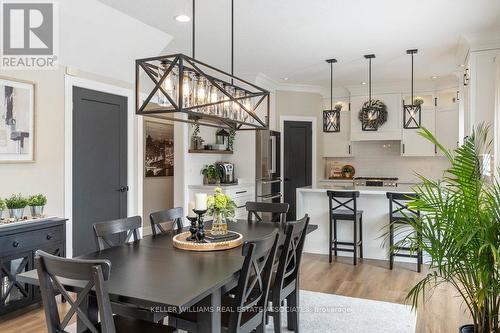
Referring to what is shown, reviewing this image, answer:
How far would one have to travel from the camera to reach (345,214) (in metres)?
5.05

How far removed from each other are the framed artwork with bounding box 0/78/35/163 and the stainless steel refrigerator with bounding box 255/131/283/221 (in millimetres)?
3782

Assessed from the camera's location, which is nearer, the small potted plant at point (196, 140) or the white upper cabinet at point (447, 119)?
the small potted plant at point (196, 140)

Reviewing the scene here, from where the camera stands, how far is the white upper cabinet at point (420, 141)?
23.9 feet

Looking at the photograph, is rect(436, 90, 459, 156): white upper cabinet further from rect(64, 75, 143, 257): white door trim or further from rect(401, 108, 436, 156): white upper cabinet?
rect(64, 75, 143, 257): white door trim

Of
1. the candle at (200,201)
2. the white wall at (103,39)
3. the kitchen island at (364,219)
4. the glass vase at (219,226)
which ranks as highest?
the white wall at (103,39)

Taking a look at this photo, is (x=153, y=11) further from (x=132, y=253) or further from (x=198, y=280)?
(x=198, y=280)

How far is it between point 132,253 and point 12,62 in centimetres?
232

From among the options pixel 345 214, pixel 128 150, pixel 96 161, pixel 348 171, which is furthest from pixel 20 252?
pixel 348 171

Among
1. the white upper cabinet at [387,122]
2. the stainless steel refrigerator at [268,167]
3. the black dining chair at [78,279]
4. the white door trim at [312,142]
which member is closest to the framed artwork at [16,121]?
the black dining chair at [78,279]

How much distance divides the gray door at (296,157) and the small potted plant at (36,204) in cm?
466

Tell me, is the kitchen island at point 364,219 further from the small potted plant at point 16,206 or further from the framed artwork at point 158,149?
the small potted plant at point 16,206

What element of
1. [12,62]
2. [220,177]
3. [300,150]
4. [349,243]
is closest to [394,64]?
[300,150]

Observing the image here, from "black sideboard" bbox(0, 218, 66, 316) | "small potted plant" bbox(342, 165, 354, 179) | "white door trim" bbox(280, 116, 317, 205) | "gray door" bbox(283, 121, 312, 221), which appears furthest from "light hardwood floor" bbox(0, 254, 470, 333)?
"small potted plant" bbox(342, 165, 354, 179)

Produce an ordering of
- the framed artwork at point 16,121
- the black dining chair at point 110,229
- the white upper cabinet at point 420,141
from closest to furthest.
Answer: the black dining chair at point 110,229
the framed artwork at point 16,121
the white upper cabinet at point 420,141
